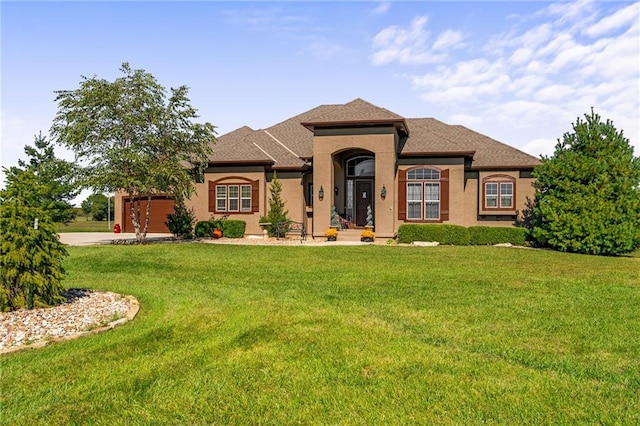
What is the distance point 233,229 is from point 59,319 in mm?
15277

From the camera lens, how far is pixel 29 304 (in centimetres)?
636

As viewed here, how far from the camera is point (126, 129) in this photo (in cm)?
1811

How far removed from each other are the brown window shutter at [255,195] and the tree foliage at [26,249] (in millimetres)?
15425

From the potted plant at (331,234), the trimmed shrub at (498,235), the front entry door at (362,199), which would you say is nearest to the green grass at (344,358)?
the trimmed shrub at (498,235)

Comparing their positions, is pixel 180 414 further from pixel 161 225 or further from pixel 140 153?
pixel 161 225

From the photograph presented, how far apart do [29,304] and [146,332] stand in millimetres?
2135

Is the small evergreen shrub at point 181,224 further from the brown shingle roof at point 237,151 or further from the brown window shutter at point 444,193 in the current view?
the brown window shutter at point 444,193

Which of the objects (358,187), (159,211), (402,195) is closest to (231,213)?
(159,211)

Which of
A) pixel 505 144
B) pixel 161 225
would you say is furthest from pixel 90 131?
pixel 505 144

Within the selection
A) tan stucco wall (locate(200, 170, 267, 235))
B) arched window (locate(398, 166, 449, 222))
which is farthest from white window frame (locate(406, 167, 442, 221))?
tan stucco wall (locate(200, 170, 267, 235))

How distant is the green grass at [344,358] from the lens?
11.7 feet

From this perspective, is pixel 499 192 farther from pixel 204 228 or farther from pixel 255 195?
pixel 204 228

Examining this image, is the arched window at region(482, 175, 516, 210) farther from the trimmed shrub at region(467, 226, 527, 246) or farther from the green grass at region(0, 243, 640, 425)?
the green grass at region(0, 243, 640, 425)

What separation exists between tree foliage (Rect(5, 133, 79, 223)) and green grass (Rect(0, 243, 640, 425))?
6.63 feet
